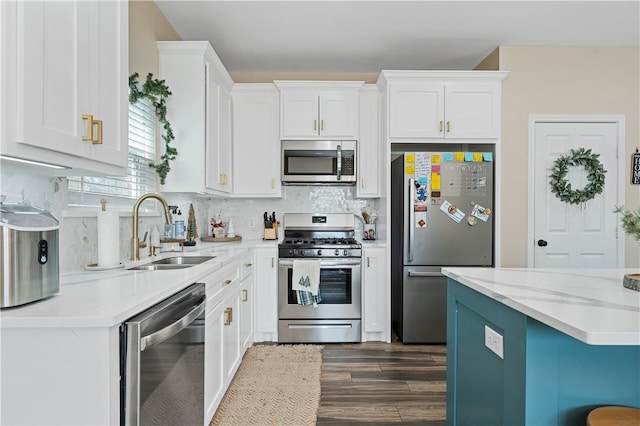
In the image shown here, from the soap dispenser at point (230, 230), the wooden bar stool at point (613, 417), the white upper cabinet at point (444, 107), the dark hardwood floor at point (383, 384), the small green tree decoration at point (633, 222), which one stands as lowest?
the dark hardwood floor at point (383, 384)

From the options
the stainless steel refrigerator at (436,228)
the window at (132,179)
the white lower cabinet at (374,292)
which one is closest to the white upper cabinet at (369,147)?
the stainless steel refrigerator at (436,228)

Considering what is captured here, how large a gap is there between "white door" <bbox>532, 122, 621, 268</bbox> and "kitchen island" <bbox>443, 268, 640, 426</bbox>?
227cm

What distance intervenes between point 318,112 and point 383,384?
2.48 m

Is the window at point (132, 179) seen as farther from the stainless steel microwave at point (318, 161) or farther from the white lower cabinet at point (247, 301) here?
the stainless steel microwave at point (318, 161)

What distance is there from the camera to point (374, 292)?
10.9 ft

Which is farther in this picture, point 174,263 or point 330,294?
point 330,294

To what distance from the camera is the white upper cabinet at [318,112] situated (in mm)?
3541

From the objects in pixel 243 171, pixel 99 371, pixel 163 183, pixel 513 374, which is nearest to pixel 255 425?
pixel 99 371

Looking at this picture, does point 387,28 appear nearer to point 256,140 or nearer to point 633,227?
A: point 256,140

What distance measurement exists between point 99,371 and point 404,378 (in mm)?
2155

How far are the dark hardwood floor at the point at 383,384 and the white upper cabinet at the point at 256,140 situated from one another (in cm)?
171

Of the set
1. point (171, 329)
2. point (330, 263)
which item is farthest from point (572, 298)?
point (330, 263)

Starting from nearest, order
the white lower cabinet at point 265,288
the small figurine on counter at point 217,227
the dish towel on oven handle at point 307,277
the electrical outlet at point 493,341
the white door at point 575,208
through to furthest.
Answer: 1. the electrical outlet at point 493,341
2. the dish towel on oven handle at point 307,277
3. the white lower cabinet at point 265,288
4. the white door at point 575,208
5. the small figurine on counter at point 217,227

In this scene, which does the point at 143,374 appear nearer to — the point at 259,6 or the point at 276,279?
the point at 276,279
